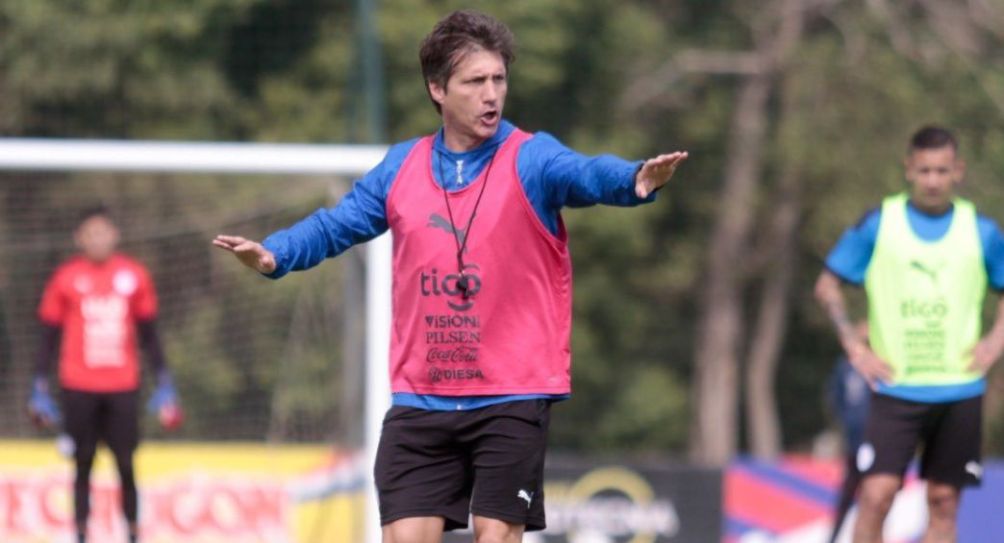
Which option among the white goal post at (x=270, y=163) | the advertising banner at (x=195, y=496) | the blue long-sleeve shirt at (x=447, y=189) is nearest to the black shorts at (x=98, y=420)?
the white goal post at (x=270, y=163)

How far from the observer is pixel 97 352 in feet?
32.2

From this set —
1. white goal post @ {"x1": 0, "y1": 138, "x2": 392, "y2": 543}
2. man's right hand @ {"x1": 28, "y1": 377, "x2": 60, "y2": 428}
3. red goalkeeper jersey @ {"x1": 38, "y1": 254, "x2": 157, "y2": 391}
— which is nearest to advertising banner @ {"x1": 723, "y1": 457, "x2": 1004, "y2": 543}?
white goal post @ {"x1": 0, "y1": 138, "x2": 392, "y2": 543}

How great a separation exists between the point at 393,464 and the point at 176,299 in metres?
9.37

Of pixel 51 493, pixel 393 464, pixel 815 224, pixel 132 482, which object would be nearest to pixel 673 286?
pixel 815 224

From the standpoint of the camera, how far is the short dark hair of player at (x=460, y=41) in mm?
5473

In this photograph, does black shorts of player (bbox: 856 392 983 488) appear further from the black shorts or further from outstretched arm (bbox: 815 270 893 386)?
the black shorts

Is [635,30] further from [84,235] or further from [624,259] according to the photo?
[84,235]

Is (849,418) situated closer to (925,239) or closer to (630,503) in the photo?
(630,503)

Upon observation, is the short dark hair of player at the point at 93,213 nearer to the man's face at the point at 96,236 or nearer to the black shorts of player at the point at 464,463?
the man's face at the point at 96,236

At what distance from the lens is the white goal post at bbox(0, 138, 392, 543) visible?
33.0 ft

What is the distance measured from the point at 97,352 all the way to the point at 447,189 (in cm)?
476

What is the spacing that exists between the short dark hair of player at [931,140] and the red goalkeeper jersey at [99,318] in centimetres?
445

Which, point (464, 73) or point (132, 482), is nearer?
point (464, 73)

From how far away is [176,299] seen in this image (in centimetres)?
1464
